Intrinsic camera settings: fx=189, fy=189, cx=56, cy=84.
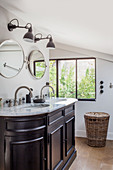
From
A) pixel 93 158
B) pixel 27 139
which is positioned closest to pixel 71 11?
pixel 27 139

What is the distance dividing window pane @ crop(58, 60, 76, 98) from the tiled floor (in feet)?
4.46

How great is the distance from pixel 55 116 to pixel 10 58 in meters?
1.02

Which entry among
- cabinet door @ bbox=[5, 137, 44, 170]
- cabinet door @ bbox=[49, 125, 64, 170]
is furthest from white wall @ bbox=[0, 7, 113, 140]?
cabinet door @ bbox=[5, 137, 44, 170]

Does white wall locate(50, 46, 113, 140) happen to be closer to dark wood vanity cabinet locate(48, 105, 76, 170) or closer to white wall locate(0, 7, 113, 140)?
white wall locate(0, 7, 113, 140)

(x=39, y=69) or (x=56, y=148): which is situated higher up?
(x=39, y=69)

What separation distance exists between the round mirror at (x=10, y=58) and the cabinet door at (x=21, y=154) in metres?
0.96

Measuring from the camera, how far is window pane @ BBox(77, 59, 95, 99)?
4.86 metres

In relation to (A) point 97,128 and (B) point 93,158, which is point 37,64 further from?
(B) point 93,158

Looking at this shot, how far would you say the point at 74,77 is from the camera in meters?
5.02

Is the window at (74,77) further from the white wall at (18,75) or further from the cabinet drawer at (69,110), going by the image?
the cabinet drawer at (69,110)

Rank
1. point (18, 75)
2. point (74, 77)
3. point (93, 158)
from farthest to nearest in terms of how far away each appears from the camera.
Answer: point (74, 77)
point (93, 158)
point (18, 75)

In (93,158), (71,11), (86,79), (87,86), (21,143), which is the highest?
(71,11)

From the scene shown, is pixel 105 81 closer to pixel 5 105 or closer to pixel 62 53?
pixel 62 53

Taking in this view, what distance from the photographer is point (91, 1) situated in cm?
161
